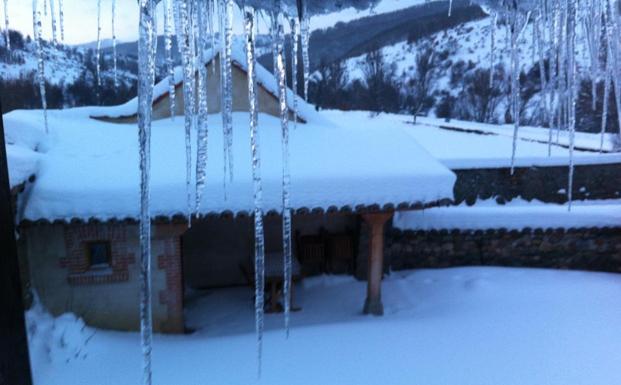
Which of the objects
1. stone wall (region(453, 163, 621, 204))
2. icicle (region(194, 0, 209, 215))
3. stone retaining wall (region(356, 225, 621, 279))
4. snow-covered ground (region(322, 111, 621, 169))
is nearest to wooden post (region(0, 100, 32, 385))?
icicle (region(194, 0, 209, 215))

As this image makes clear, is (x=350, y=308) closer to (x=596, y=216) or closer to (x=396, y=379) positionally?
(x=396, y=379)

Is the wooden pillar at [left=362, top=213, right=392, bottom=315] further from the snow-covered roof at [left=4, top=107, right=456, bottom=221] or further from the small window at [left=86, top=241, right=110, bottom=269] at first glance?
the small window at [left=86, top=241, right=110, bottom=269]

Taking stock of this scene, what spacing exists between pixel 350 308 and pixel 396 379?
8.34 feet

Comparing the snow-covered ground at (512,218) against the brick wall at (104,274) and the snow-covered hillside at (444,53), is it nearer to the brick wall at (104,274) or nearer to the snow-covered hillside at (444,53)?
the brick wall at (104,274)

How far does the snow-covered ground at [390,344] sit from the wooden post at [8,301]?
2522 mm

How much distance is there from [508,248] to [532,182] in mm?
2542

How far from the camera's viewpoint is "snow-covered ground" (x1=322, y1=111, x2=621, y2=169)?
32.2 feet

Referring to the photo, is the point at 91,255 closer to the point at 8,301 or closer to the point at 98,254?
the point at 98,254

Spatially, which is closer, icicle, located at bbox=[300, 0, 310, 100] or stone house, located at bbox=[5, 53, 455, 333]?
icicle, located at bbox=[300, 0, 310, 100]

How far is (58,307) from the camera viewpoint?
5.26 m

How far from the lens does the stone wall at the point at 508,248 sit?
803 centimetres

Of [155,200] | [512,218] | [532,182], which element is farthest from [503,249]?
[155,200]

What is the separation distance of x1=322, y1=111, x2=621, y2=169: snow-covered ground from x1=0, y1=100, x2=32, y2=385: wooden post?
22.3ft

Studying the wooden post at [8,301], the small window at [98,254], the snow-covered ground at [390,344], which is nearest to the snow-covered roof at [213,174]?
the small window at [98,254]
